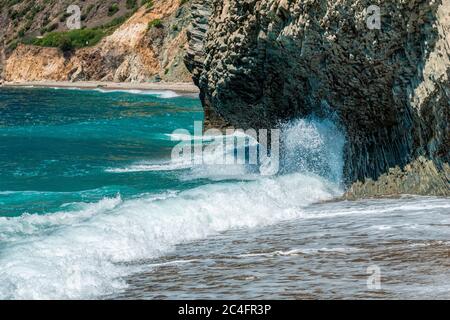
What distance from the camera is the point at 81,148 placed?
31438 mm

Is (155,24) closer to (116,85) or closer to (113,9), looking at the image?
(116,85)

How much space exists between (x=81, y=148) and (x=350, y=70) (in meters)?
18.9

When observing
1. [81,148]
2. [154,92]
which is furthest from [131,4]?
[81,148]

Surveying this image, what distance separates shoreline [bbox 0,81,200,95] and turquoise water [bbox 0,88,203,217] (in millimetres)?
10135

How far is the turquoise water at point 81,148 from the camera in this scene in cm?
1964

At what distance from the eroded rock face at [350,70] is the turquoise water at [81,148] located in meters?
3.55

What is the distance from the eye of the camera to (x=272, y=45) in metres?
16.2

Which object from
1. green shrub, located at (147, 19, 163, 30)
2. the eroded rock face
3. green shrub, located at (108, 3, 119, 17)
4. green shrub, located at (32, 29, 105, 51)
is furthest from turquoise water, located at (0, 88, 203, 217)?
green shrub, located at (108, 3, 119, 17)

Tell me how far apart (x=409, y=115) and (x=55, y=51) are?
101357mm

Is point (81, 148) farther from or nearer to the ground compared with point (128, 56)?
nearer to the ground

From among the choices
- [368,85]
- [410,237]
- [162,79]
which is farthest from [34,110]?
[410,237]

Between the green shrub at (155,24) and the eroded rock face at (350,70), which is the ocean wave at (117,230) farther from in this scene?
the green shrub at (155,24)

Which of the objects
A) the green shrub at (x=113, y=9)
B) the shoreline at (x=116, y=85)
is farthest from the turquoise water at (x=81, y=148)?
the green shrub at (x=113, y=9)
